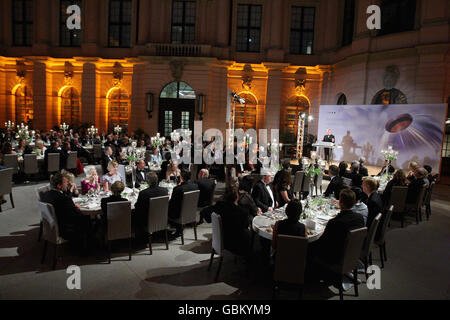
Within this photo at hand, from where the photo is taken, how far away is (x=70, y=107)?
61.3ft

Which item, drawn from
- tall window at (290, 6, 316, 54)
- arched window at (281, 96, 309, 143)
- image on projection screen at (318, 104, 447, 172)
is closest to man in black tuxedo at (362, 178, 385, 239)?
image on projection screen at (318, 104, 447, 172)

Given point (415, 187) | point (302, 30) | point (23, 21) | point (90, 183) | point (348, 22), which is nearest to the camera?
point (90, 183)

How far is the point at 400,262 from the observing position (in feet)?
17.1

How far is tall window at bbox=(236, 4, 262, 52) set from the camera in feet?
56.5

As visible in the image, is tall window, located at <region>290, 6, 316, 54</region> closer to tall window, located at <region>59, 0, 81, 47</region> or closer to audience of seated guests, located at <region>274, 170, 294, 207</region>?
tall window, located at <region>59, 0, 81, 47</region>

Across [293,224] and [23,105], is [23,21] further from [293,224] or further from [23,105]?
[293,224]

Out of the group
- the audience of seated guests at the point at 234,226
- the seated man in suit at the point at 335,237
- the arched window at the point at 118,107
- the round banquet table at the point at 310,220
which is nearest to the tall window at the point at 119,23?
the arched window at the point at 118,107

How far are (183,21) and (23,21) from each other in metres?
9.33

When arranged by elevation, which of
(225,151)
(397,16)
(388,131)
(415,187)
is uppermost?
(397,16)

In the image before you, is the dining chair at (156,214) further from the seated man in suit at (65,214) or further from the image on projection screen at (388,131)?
the image on projection screen at (388,131)

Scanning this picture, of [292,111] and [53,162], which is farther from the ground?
[292,111]

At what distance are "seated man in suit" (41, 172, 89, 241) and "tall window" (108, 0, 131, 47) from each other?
1490 cm

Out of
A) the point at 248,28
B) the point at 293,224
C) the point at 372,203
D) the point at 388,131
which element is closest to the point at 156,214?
the point at 293,224

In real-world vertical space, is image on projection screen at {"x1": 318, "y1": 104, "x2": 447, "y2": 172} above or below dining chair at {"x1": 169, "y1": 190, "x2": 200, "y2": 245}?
above
